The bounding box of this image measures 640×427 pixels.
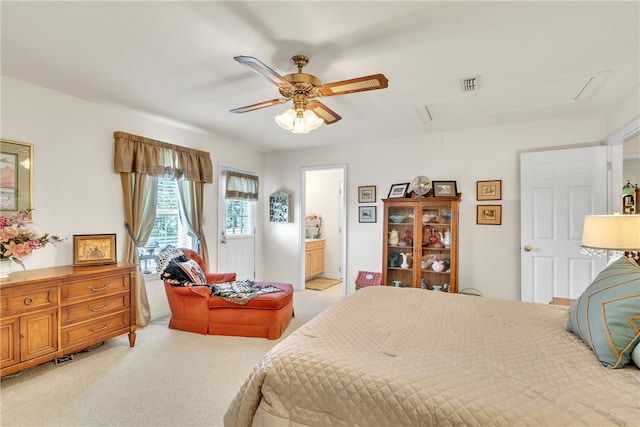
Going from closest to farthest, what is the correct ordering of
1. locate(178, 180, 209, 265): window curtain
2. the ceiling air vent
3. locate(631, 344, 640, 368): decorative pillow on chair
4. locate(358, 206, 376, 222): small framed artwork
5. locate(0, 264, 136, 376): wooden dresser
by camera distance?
locate(631, 344, 640, 368): decorative pillow on chair < locate(0, 264, 136, 376): wooden dresser < the ceiling air vent < locate(178, 180, 209, 265): window curtain < locate(358, 206, 376, 222): small framed artwork

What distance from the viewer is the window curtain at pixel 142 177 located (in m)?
3.39

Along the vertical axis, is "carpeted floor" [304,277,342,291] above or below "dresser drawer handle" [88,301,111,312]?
below

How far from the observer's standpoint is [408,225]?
4.21 m

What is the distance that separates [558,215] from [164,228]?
4.80 metres

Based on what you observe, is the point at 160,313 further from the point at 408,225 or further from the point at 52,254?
the point at 408,225

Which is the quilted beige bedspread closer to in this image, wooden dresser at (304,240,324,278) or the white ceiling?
the white ceiling

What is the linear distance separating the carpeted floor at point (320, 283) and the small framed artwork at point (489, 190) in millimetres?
3006

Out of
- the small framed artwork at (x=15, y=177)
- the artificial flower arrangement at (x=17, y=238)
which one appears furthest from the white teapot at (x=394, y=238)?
the small framed artwork at (x=15, y=177)

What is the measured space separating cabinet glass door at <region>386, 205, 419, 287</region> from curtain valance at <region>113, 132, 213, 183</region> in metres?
2.73

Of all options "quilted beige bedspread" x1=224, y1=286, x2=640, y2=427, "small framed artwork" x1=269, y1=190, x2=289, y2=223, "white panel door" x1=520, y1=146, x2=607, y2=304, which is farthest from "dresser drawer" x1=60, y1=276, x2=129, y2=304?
"white panel door" x1=520, y1=146, x2=607, y2=304

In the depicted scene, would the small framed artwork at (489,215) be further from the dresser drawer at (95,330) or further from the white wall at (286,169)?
the dresser drawer at (95,330)

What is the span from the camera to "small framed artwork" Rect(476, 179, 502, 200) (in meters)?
3.91

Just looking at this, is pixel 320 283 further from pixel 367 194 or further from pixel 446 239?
pixel 446 239

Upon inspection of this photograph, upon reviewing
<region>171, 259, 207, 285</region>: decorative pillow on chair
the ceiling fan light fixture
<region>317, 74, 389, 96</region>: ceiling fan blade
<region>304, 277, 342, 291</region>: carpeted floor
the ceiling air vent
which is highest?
→ the ceiling air vent
